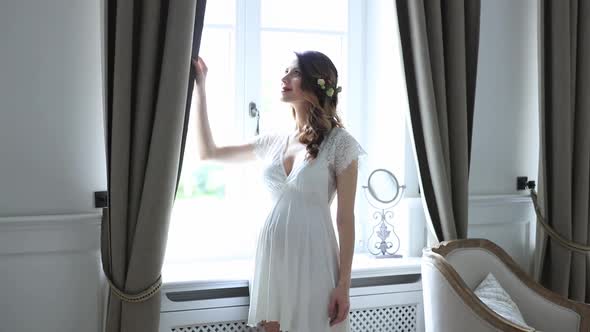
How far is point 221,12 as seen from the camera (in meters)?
2.62

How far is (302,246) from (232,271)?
0.52 meters

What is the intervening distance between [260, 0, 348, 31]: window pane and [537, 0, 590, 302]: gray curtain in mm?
954

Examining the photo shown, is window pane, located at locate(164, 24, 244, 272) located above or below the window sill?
above

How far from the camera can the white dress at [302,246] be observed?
202 centimetres

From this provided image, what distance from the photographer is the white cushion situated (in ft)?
7.60

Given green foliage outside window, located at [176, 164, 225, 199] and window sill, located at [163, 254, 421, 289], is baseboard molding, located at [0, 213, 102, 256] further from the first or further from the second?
green foliage outside window, located at [176, 164, 225, 199]

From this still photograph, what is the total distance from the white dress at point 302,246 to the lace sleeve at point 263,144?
0.17 m

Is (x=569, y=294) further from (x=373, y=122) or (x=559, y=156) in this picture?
(x=373, y=122)

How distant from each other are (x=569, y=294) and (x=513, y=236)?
0.37 metres

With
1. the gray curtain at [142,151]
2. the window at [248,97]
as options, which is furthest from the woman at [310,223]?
the window at [248,97]

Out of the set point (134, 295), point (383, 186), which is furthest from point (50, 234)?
point (383, 186)

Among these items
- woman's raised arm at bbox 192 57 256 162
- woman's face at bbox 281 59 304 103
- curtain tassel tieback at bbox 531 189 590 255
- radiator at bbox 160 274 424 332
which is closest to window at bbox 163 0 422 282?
radiator at bbox 160 274 424 332

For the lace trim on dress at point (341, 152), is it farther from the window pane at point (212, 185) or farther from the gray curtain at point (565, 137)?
the gray curtain at point (565, 137)

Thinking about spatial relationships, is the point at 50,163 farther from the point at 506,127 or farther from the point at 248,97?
the point at 506,127
